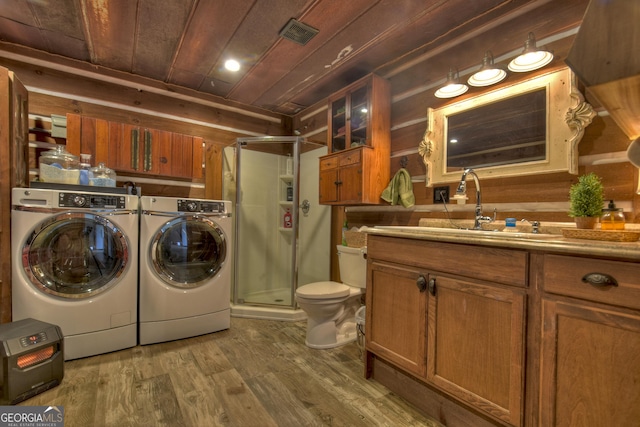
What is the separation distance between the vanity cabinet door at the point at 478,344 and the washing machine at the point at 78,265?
6.60 ft

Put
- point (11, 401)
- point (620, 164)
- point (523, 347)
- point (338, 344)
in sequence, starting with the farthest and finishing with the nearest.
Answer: point (338, 344) < point (11, 401) < point (620, 164) < point (523, 347)

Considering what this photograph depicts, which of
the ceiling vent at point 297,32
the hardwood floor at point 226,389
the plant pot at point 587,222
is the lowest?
the hardwood floor at point 226,389

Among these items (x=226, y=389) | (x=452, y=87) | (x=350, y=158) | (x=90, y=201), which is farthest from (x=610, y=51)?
(x=90, y=201)

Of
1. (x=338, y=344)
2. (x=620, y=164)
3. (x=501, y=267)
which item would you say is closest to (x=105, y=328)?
(x=338, y=344)

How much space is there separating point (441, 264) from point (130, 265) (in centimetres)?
204

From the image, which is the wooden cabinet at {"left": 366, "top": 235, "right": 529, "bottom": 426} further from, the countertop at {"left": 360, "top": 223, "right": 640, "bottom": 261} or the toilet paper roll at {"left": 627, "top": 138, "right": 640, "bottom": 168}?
the toilet paper roll at {"left": 627, "top": 138, "right": 640, "bottom": 168}

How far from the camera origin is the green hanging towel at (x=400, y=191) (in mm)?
2209

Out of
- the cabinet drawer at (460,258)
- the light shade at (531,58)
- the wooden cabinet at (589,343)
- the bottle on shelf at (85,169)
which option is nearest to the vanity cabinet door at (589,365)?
the wooden cabinet at (589,343)

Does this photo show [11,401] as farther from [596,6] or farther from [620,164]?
[620,164]

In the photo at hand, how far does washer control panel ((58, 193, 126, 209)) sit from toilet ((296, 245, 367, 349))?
1408 millimetres

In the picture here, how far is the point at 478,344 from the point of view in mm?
1198

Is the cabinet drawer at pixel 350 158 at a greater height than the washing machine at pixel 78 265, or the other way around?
the cabinet drawer at pixel 350 158

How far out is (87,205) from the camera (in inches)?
75.7

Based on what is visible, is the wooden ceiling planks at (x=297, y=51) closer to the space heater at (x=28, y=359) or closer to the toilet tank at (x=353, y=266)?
the toilet tank at (x=353, y=266)
